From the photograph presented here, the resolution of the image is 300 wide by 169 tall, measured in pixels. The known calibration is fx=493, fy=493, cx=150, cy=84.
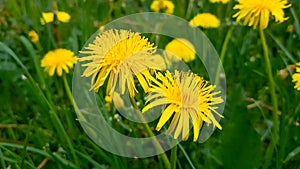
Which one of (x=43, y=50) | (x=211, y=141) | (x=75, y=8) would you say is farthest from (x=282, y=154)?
(x=75, y=8)

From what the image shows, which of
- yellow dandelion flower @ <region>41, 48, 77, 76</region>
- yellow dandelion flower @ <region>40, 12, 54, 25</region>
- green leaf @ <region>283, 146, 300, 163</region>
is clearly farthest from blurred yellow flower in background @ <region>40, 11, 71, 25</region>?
green leaf @ <region>283, 146, 300, 163</region>

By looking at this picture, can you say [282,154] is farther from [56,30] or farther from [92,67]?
[56,30]

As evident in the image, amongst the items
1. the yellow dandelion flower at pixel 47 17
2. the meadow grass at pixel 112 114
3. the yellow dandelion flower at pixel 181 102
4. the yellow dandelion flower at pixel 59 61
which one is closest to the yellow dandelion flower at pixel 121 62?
the yellow dandelion flower at pixel 181 102

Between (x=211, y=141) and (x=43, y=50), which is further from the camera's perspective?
(x=43, y=50)

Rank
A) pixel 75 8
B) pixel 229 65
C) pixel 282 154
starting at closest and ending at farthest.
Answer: pixel 282 154 < pixel 229 65 < pixel 75 8

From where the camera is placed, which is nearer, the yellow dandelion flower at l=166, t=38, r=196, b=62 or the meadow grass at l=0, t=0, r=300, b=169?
the meadow grass at l=0, t=0, r=300, b=169

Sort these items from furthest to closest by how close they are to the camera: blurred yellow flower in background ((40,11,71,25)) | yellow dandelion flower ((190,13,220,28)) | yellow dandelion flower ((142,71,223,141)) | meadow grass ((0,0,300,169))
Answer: blurred yellow flower in background ((40,11,71,25)) < yellow dandelion flower ((190,13,220,28)) < meadow grass ((0,0,300,169)) < yellow dandelion flower ((142,71,223,141))

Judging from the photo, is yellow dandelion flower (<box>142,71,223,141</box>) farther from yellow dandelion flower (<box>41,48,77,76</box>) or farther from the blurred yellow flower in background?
the blurred yellow flower in background

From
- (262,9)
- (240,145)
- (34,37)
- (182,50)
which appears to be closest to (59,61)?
(34,37)
